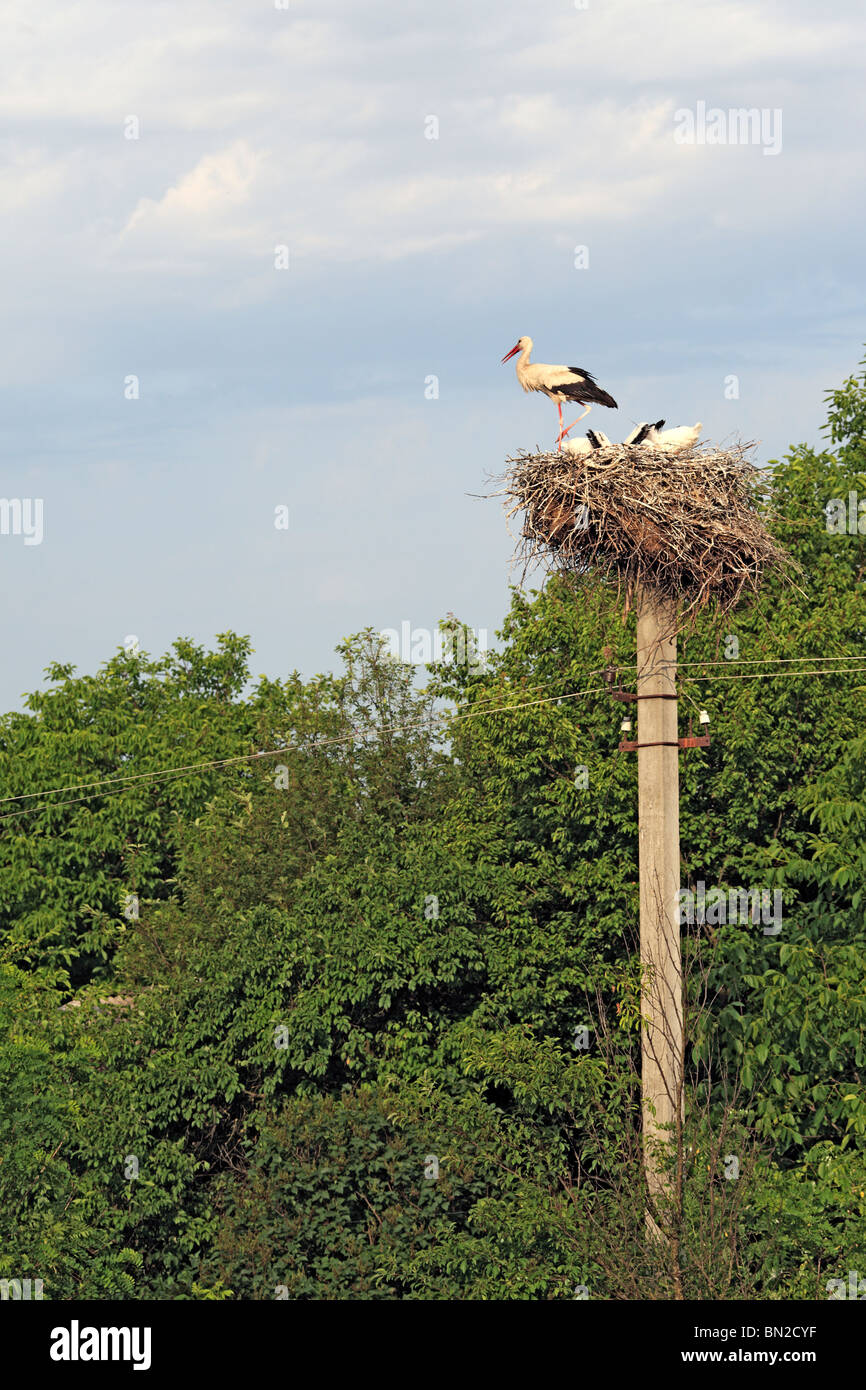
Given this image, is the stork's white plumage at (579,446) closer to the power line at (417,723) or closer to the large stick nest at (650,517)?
the large stick nest at (650,517)

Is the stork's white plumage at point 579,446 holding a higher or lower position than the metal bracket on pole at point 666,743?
higher

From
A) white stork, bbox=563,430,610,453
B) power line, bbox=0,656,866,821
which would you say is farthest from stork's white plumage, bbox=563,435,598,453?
power line, bbox=0,656,866,821

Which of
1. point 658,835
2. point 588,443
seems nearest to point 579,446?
point 588,443

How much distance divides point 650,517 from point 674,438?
1.10 m

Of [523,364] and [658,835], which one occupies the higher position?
[523,364]

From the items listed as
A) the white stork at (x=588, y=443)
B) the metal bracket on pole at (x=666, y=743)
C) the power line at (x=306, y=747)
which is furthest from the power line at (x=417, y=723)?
the white stork at (x=588, y=443)

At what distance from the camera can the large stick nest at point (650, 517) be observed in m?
14.6

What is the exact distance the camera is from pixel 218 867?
71.7 feet

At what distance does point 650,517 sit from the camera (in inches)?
576

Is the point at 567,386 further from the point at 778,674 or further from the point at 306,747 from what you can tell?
the point at 306,747

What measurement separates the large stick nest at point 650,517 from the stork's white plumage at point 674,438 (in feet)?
0.34
